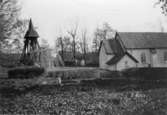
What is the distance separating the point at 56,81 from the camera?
76.4ft

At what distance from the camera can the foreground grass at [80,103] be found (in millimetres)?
11656

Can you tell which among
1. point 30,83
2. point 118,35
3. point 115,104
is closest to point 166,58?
point 118,35

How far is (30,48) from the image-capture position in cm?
3098

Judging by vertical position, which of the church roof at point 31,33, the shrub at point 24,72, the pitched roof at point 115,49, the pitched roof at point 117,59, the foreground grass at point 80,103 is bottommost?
the foreground grass at point 80,103

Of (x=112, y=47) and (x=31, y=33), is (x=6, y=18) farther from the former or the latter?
(x=112, y=47)

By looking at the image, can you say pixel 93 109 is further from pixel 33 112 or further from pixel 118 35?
pixel 118 35

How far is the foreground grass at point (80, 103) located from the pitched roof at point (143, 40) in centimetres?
2577

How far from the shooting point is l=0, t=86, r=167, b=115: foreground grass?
38.2ft

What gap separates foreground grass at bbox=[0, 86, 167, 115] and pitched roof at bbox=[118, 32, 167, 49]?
25766mm

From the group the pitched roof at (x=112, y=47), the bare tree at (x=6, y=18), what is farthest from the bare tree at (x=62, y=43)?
the bare tree at (x=6, y=18)

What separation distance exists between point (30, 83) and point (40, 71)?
5.04m

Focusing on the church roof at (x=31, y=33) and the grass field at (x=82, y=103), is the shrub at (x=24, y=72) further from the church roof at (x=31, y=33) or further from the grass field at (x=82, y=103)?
the grass field at (x=82, y=103)

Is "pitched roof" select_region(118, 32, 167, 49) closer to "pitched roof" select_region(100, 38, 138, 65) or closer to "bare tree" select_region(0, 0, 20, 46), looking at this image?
"pitched roof" select_region(100, 38, 138, 65)

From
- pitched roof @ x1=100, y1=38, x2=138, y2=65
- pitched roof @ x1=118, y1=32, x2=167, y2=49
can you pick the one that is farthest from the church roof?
pitched roof @ x1=118, y1=32, x2=167, y2=49
